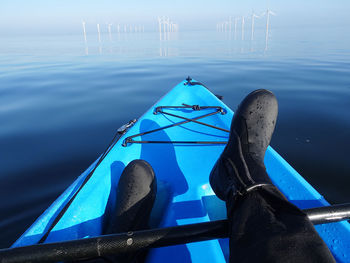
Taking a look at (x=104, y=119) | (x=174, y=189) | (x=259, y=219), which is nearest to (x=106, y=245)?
(x=259, y=219)

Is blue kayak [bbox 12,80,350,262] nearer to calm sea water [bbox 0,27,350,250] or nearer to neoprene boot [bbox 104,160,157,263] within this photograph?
neoprene boot [bbox 104,160,157,263]

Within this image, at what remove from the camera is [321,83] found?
21.7 ft

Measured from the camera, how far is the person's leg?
75cm

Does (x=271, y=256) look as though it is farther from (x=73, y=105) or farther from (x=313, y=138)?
(x=73, y=105)

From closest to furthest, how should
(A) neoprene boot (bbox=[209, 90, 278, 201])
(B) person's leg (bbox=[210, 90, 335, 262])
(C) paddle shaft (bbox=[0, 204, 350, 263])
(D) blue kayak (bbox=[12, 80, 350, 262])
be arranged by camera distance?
1. (B) person's leg (bbox=[210, 90, 335, 262])
2. (C) paddle shaft (bbox=[0, 204, 350, 263])
3. (A) neoprene boot (bbox=[209, 90, 278, 201])
4. (D) blue kayak (bbox=[12, 80, 350, 262])

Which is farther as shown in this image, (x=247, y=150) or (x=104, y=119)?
(x=104, y=119)

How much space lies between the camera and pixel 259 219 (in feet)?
2.92

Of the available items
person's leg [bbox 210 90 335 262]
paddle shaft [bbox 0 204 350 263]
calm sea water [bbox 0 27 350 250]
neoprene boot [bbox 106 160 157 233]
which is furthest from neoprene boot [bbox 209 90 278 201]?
calm sea water [bbox 0 27 350 250]

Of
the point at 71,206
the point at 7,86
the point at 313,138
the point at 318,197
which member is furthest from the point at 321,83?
the point at 7,86

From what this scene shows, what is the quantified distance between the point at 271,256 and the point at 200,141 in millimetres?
1709

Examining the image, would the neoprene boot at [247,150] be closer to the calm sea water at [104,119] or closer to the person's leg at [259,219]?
the person's leg at [259,219]

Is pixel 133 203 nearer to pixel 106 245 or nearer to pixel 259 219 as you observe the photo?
pixel 106 245

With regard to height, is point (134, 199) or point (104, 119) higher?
point (134, 199)

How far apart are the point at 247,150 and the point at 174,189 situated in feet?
2.31
